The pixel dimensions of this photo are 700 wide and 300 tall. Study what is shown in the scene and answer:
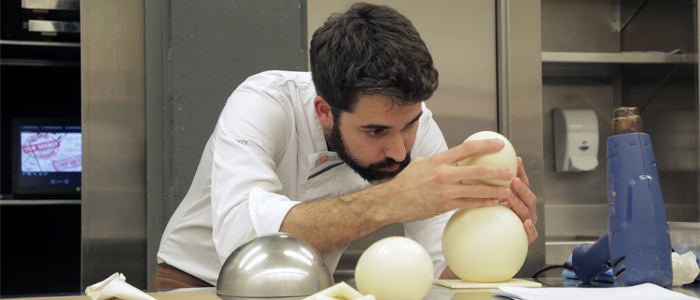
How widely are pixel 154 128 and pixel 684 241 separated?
1498 millimetres

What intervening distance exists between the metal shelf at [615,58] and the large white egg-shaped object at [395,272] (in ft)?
5.60

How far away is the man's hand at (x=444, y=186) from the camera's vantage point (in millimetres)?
793

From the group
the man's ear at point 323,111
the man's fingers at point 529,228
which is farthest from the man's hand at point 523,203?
the man's ear at point 323,111

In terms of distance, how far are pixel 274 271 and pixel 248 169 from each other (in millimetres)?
397

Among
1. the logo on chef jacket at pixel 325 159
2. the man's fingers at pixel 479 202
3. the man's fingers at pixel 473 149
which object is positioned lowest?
the man's fingers at pixel 479 202

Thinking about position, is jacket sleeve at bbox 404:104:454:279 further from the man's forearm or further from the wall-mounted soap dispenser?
the wall-mounted soap dispenser

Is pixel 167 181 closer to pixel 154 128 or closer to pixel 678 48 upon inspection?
pixel 154 128

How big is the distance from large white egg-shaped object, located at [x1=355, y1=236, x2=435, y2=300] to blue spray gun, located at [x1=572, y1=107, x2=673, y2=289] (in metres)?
0.34

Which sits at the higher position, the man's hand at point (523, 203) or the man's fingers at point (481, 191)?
the man's fingers at point (481, 191)

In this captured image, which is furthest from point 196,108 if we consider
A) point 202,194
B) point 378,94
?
point 378,94

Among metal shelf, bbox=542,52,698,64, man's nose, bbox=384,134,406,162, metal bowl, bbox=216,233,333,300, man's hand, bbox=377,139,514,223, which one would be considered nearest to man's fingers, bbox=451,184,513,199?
man's hand, bbox=377,139,514,223

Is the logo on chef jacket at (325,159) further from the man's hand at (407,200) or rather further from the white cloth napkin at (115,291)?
the white cloth napkin at (115,291)

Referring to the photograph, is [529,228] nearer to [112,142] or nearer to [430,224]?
[430,224]

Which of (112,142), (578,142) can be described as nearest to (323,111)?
(112,142)
